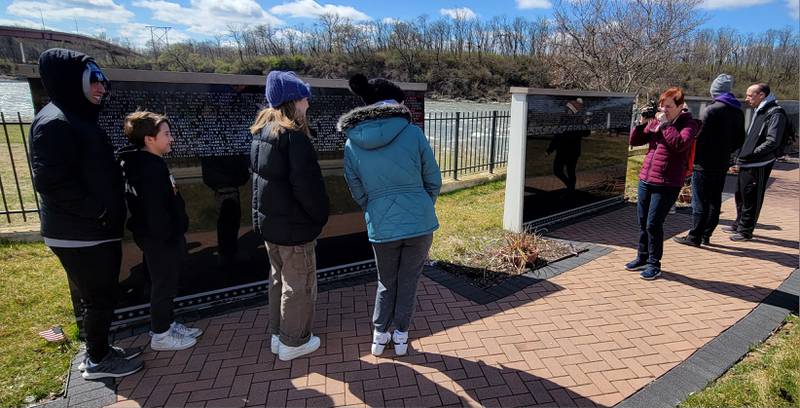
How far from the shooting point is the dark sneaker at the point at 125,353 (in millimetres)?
2832

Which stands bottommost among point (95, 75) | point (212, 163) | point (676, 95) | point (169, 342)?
point (169, 342)

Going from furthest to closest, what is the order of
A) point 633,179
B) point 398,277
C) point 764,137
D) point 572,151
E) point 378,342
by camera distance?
1. point 633,179
2. point 572,151
3. point 764,137
4. point 378,342
5. point 398,277

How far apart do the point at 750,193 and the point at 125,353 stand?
22.5ft

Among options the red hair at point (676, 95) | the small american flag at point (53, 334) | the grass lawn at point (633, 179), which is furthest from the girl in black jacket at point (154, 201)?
the grass lawn at point (633, 179)

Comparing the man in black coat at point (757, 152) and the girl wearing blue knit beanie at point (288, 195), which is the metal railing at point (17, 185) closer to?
the girl wearing blue knit beanie at point (288, 195)

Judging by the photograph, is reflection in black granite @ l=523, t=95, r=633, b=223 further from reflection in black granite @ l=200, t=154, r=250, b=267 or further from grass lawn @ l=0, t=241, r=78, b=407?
grass lawn @ l=0, t=241, r=78, b=407

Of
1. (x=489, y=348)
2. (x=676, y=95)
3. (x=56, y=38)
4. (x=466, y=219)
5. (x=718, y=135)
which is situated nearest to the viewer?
(x=489, y=348)

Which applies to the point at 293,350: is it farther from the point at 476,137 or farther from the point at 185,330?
the point at 476,137

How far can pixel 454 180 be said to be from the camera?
9273 mm

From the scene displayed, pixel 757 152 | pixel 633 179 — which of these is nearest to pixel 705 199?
pixel 757 152

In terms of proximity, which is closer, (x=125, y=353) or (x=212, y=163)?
(x=125, y=353)

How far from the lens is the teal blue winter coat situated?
2604 millimetres

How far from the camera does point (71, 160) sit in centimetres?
231

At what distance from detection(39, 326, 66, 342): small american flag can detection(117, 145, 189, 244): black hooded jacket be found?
3.64ft
